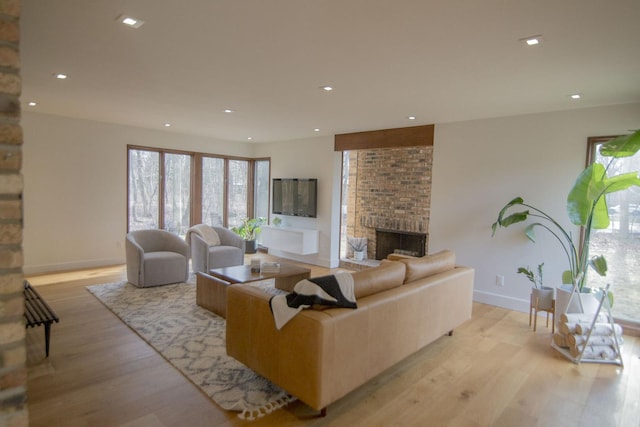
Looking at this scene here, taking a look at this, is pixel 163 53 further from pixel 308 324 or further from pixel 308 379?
pixel 308 379

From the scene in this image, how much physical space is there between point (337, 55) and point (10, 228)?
242cm

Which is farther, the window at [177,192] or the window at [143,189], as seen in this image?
the window at [177,192]

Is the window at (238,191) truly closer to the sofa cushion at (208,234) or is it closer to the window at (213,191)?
the window at (213,191)

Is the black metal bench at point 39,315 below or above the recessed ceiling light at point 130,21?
below

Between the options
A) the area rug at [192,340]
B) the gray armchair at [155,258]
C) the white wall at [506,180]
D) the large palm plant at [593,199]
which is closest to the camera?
the area rug at [192,340]

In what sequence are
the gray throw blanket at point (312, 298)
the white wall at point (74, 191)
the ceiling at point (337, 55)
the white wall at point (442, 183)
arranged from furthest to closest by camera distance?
the white wall at point (74, 191)
the white wall at point (442, 183)
the gray throw blanket at point (312, 298)
the ceiling at point (337, 55)

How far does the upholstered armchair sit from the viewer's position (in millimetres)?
5668

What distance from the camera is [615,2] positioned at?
193cm

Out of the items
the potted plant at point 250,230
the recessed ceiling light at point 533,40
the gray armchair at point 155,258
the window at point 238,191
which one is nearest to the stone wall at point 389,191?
the potted plant at point 250,230

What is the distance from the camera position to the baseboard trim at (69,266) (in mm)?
5660

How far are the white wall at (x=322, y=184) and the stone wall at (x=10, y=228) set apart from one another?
596 cm

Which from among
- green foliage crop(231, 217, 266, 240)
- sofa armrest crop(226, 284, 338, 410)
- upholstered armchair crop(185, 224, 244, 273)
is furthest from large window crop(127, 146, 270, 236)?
sofa armrest crop(226, 284, 338, 410)

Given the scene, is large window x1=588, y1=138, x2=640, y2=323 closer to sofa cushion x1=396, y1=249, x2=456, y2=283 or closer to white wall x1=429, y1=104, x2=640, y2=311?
white wall x1=429, y1=104, x2=640, y2=311

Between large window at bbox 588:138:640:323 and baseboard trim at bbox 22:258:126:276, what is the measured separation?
7.29 metres
